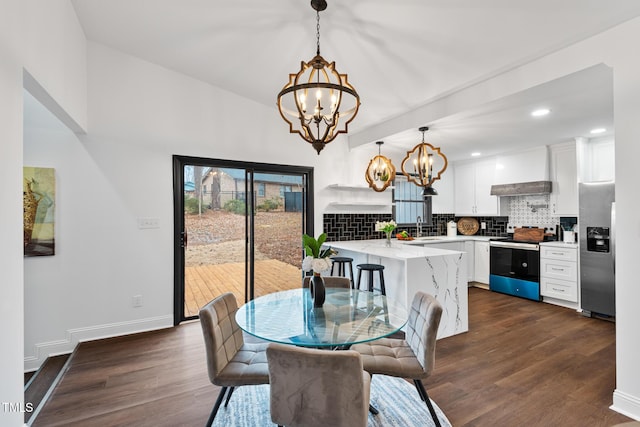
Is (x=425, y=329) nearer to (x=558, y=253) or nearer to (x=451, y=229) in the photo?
(x=558, y=253)

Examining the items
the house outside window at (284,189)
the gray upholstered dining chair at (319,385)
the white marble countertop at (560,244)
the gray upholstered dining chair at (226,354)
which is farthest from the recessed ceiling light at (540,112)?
the gray upholstered dining chair at (226,354)

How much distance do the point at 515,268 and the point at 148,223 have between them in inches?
207

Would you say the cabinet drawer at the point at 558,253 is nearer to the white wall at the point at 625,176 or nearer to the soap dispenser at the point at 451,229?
the soap dispenser at the point at 451,229

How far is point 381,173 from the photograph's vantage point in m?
4.68

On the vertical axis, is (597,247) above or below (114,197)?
below

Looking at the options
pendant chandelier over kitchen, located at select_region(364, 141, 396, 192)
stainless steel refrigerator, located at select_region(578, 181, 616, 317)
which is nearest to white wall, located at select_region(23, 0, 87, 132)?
pendant chandelier over kitchen, located at select_region(364, 141, 396, 192)

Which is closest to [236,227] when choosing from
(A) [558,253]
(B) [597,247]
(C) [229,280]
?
(C) [229,280]

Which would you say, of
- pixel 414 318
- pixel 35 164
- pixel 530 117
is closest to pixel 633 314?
pixel 414 318

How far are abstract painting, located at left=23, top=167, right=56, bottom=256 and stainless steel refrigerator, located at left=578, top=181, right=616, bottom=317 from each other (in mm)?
6121

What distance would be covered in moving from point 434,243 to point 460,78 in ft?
9.84

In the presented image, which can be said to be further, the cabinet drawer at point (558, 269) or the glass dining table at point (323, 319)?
the cabinet drawer at point (558, 269)

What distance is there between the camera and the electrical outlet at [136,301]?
3498 mm

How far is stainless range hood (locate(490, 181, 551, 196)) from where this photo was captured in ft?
15.7

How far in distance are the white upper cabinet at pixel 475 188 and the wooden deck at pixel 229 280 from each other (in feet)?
11.9
